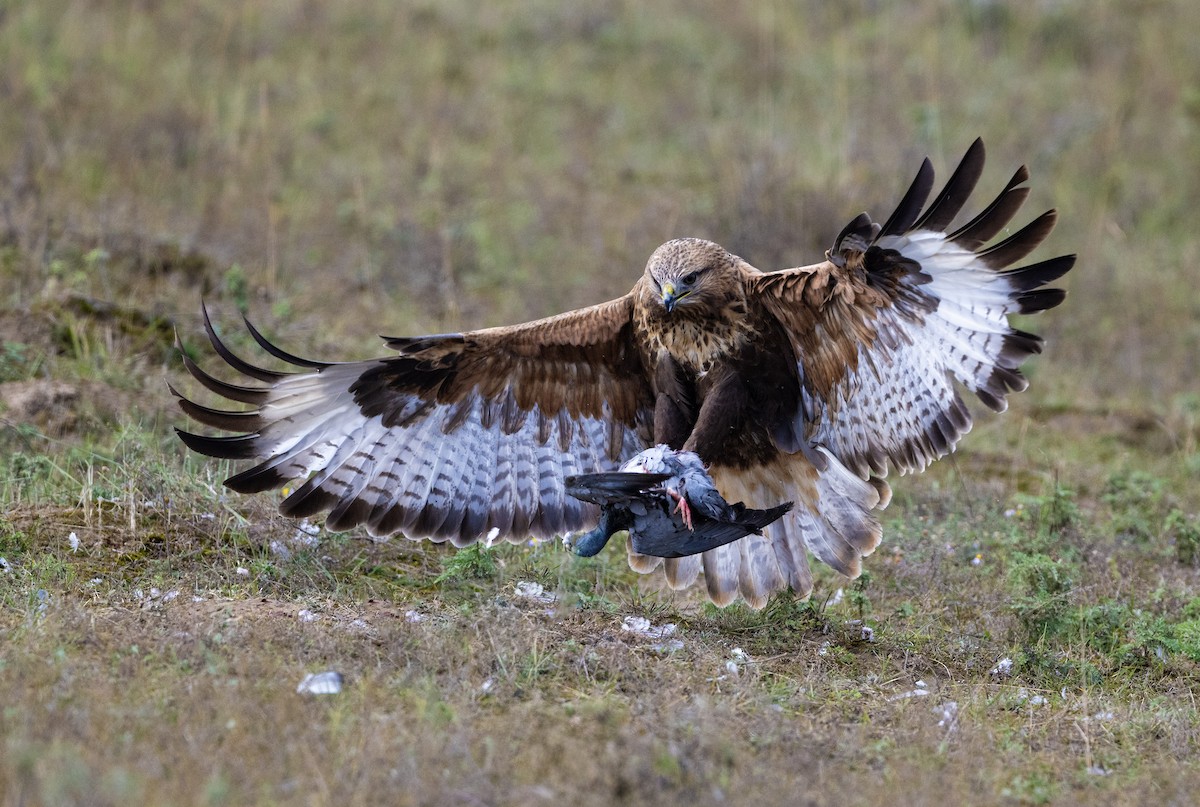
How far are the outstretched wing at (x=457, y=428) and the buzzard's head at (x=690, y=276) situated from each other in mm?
361

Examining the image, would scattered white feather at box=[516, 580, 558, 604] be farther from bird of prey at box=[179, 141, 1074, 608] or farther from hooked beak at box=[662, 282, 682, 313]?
hooked beak at box=[662, 282, 682, 313]

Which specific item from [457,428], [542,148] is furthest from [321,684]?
[542,148]

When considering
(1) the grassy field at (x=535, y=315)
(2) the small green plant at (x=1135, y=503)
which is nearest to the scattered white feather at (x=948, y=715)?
(1) the grassy field at (x=535, y=315)

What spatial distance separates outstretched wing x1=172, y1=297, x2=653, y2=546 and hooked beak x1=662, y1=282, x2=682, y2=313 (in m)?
0.42

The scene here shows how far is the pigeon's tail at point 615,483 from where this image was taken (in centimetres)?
511

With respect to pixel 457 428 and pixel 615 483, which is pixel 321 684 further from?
pixel 457 428

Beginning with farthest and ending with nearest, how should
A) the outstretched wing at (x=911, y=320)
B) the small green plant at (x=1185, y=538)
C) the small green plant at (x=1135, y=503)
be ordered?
1. the small green plant at (x=1135, y=503)
2. the small green plant at (x=1185, y=538)
3. the outstretched wing at (x=911, y=320)

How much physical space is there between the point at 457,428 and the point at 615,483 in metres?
1.14

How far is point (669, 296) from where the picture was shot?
18.0 feet

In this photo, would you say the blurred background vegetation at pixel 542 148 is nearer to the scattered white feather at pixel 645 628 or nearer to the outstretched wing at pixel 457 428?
the outstretched wing at pixel 457 428

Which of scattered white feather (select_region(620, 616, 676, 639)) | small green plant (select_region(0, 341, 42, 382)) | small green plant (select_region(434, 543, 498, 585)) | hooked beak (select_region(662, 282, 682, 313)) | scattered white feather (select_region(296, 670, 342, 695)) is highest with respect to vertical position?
hooked beak (select_region(662, 282, 682, 313))

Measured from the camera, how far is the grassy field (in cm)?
413

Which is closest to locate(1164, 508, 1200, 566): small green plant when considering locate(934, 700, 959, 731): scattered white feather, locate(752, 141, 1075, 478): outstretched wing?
locate(752, 141, 1075, 478): outstretched wing

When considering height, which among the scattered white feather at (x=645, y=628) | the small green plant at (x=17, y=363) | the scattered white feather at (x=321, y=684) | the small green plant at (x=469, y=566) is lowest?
the scattered white feather at (x=645, y=628)
